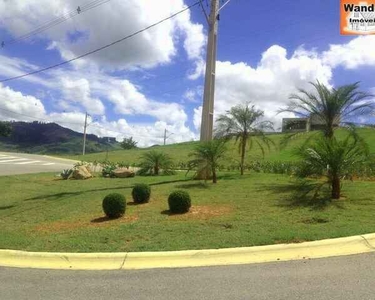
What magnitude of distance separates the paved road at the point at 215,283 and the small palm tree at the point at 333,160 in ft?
17.6

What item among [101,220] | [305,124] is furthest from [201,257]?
[305,124]

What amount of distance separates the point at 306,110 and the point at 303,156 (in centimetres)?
604

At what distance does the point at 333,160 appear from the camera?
441 inches

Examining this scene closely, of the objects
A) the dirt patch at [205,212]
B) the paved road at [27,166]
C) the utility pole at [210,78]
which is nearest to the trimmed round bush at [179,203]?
the dirt patch at [205,212]

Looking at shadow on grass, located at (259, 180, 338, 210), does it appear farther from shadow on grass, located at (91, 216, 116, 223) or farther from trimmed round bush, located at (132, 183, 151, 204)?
shadow on grass, located at (91, 216, 116, 223)

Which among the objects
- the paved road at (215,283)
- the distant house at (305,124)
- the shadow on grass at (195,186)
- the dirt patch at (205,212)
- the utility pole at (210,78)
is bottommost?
the paved road at (215,283)

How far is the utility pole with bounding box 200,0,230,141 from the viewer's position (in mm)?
19188

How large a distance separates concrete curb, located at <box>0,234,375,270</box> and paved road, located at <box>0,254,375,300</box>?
0.26 m

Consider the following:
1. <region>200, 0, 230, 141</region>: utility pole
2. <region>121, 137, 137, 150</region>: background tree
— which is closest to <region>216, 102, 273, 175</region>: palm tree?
<region>200, 0, 230, 141</region>: utility pole

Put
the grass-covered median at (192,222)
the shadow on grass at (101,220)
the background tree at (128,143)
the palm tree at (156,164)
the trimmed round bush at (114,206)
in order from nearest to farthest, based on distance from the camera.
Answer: the grass-covered median at (192,222), the shadow on grass at (101,220), the trimmed round bush at (114,206), the palm tree at (156,164), the background tree at (128,143)

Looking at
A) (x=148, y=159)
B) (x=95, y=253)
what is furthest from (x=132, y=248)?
(x=148, y=159)

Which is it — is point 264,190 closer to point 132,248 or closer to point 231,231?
point 231,231

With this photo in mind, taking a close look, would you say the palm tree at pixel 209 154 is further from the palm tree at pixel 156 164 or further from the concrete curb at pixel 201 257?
the concrete curb at pixel 201 257

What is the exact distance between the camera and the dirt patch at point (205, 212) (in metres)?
9.98
